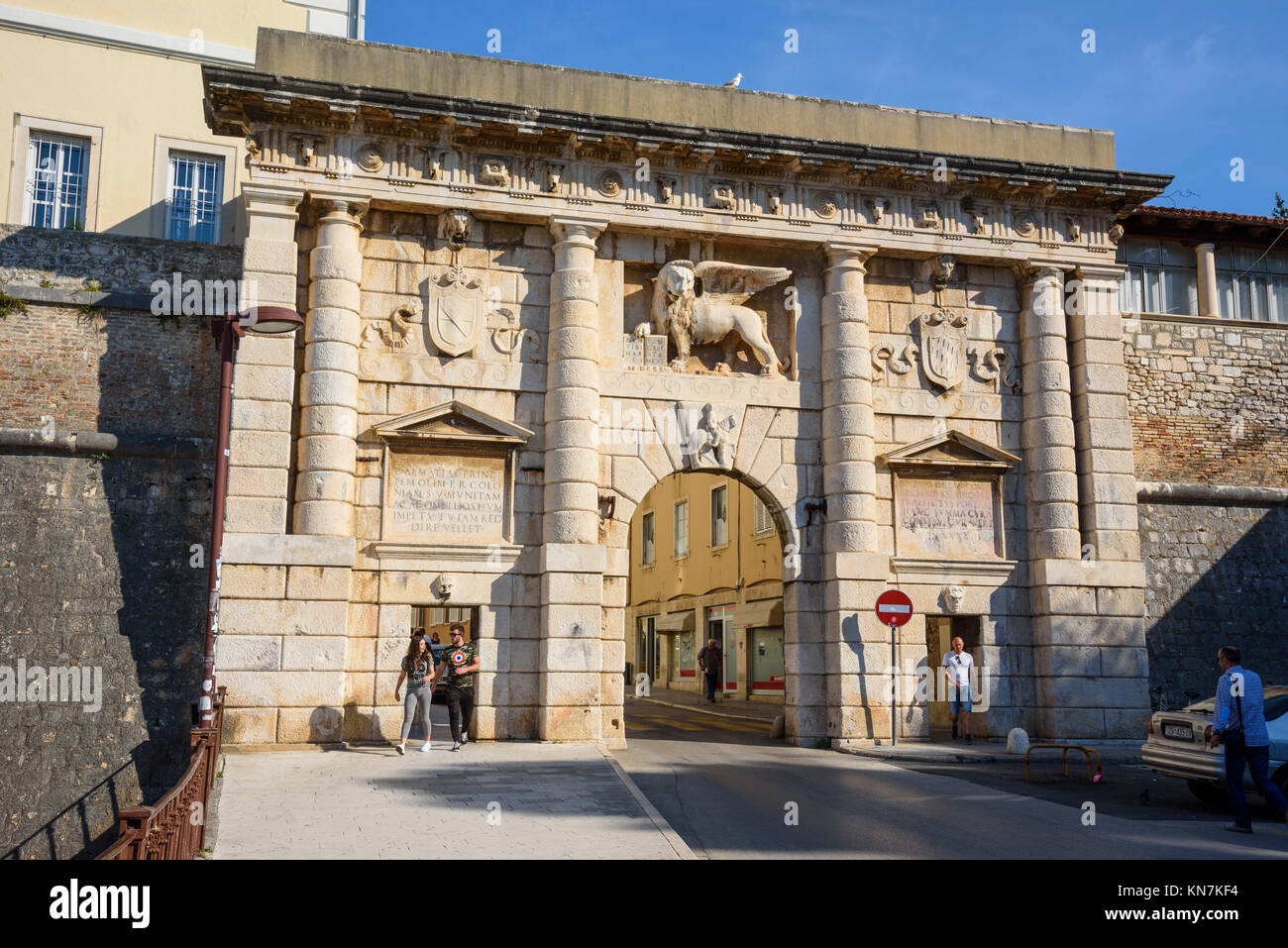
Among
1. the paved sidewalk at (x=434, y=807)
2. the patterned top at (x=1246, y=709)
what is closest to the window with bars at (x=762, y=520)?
the paved sidewalk at (x=434, y=807)

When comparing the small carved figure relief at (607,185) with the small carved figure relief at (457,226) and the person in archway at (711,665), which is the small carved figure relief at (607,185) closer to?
the small carved figure relief at (457,226)

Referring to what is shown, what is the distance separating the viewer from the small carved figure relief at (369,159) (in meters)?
16.6

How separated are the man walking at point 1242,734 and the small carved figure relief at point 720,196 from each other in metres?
10.1

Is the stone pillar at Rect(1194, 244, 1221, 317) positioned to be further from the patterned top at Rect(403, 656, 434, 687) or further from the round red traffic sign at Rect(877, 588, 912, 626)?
the patterned top at Rect(403, 656, 434, 687)

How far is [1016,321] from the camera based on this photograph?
19.2 metres

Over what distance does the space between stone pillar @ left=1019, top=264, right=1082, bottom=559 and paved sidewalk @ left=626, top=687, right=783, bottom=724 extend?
18.9 ft

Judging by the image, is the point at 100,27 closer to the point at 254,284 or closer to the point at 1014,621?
the point at 254,284

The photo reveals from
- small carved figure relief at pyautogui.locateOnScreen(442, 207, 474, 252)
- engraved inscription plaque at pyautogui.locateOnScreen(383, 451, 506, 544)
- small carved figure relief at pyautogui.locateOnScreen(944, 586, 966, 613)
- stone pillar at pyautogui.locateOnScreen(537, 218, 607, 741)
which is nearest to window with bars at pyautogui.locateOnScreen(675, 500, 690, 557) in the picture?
small carved figure relief at pyautogui.locateOnScreen(944, 586, 966, 613)

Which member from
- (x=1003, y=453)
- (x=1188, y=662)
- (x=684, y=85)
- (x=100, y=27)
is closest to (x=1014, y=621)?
(x=1003, y=453)

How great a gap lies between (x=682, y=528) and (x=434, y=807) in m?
24.6

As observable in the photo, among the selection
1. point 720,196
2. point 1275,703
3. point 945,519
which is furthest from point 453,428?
point 1275,703

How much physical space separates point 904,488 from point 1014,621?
9.08 feet

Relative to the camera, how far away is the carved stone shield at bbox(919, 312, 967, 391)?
18.5 m

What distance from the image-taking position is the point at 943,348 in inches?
733
